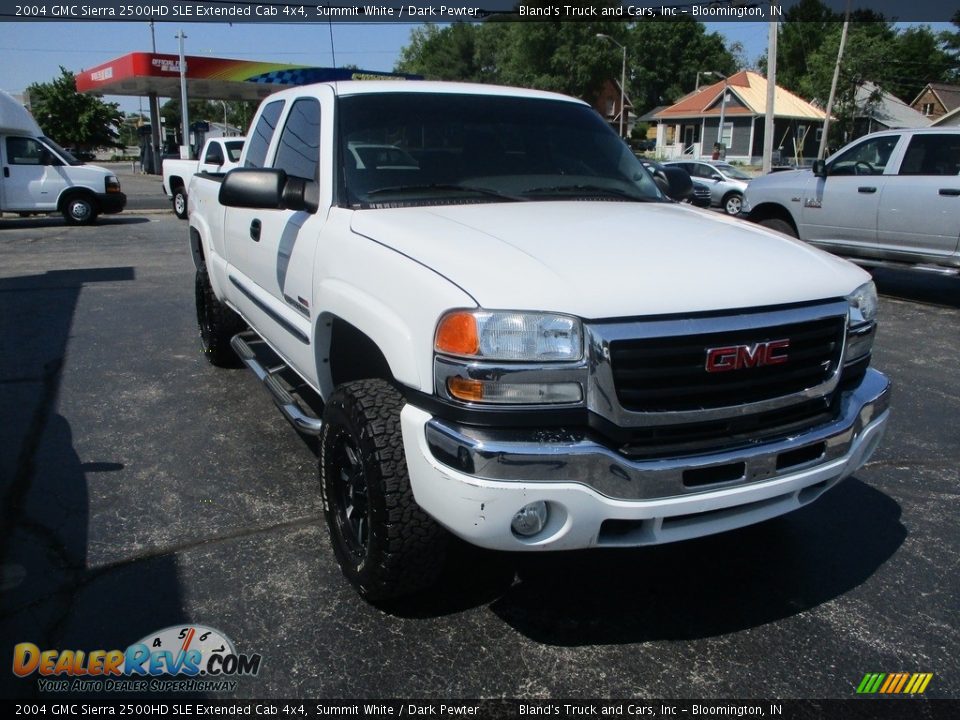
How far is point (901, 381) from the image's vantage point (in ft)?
19.9

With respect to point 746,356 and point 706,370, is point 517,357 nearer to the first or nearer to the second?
point 706,370

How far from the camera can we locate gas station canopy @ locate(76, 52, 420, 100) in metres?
29.5

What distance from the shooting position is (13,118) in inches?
598

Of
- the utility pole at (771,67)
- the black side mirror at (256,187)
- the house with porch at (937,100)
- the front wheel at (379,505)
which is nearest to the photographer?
the front wheel at (379,505)

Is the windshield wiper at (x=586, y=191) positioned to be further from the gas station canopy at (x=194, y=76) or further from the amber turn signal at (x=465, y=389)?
the gas station canopy at (x=194, y=76)

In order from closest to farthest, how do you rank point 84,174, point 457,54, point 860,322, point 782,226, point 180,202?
point 860,322 < point 782,226 < point 84,174 < point 180,202 < point 457,54

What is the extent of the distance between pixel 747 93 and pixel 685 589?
55.5 metres

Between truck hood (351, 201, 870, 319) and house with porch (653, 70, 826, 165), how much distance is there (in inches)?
1942

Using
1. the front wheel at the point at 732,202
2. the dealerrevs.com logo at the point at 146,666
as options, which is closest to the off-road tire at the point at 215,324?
the dealerrevs.com logo at the point at 146,666

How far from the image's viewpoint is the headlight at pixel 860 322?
114 inches

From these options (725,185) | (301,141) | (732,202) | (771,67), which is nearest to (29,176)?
(301,141)

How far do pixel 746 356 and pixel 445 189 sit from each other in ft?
5.09

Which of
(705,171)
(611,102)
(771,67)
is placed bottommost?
(705,171)

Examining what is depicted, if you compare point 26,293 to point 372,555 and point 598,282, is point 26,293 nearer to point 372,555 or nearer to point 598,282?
point 372,555
